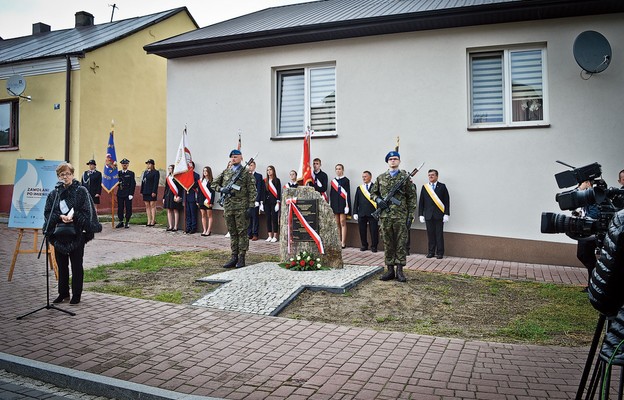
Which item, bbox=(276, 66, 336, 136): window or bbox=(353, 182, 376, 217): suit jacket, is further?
bbox=(276, 66, 336, 136): window

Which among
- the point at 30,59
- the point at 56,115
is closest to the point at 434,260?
the point at 56,115

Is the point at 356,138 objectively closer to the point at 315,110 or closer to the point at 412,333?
the point at 315,110

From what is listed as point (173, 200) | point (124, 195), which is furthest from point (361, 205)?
point (124, 195)

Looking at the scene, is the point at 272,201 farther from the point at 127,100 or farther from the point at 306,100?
the point at 127,100

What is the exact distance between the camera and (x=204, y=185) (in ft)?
47.9

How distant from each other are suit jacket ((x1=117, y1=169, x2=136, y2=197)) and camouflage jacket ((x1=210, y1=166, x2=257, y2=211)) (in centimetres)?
740

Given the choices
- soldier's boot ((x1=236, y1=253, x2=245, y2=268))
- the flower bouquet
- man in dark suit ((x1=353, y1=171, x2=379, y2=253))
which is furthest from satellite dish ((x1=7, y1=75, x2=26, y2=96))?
the flower bouquet

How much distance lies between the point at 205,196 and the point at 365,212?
4.88m

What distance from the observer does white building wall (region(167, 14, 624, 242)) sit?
11.2 meters

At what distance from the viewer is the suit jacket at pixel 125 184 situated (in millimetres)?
16547

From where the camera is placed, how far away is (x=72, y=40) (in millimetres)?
21312

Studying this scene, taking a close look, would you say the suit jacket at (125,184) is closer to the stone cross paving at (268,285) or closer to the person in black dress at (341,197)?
the person in black dress at (341,197)

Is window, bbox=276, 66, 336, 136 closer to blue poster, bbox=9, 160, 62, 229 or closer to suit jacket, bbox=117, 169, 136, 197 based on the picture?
suit jacket, bbox=117, 169, 136, 197

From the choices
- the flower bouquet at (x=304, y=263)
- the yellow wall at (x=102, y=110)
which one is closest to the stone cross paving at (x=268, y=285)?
the flower bouquet at (x=304, y=263)
